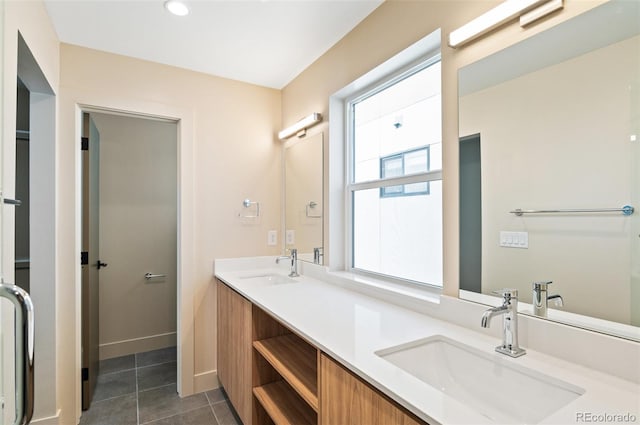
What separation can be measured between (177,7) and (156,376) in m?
2.70

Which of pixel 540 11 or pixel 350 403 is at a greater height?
pixel 540 11

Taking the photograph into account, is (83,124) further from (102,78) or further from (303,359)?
(303,359)

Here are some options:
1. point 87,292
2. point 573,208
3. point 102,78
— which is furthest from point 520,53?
point 87,292

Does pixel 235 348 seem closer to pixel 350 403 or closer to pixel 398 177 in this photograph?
pixel 350 403

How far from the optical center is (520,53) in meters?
1.19

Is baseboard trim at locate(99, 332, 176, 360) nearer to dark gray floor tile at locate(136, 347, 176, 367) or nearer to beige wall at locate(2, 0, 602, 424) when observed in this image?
dark gray floor tile at locate(136, 347, 176, 367)

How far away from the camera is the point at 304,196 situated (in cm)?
261

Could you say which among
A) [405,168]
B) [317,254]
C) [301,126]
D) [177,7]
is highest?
[177,7]

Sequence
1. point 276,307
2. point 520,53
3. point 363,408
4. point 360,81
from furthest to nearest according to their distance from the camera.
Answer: point 360,81, point 276,307, point 520,53, point 363,408

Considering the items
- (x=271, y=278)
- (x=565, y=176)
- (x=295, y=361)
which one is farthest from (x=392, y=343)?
(x=271, y=278)

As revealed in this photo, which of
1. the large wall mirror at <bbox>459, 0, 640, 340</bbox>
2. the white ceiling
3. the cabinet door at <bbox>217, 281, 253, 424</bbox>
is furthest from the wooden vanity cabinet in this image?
the white ceiling

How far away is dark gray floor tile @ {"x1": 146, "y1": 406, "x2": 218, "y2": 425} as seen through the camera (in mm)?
2121

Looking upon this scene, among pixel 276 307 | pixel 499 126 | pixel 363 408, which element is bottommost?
pixel 363 408

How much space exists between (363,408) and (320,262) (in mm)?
1458
